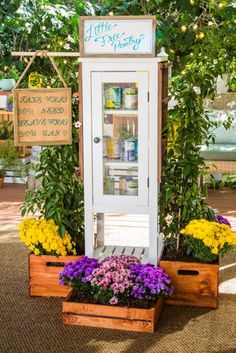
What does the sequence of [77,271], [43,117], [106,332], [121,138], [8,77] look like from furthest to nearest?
[8,77] < [121,138] < [43,117] < [77,271] < [106,332]

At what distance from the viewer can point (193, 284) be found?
3926 mm

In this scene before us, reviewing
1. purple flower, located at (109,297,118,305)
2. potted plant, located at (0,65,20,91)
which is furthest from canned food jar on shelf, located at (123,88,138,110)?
potted plant, located at (0,65,20,91)

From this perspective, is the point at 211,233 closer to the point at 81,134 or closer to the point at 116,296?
the point at 116,296

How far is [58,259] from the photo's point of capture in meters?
4.05

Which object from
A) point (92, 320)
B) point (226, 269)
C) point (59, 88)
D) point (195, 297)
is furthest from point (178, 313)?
point (59, 88)

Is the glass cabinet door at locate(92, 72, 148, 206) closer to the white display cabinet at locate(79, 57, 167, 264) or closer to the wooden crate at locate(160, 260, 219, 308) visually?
the white display cabinet at locate(79, 57, 167, 264)

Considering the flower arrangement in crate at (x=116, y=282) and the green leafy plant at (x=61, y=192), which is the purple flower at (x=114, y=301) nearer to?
the flower arrangement in crate at (x=116, y=282)

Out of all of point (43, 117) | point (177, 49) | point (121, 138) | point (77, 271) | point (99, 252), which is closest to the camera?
point (77, 271)

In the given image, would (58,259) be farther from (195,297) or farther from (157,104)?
(157,104)

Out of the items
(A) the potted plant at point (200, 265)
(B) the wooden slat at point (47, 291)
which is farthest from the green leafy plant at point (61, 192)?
(A) the potted plant at point (200, 265)

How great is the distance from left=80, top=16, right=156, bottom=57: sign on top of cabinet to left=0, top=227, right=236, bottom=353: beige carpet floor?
1.43 meters

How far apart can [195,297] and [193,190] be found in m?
0.60

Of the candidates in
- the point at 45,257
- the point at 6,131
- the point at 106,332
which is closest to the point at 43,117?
the point at 45,257

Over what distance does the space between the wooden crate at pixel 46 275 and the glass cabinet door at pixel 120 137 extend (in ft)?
1.37
